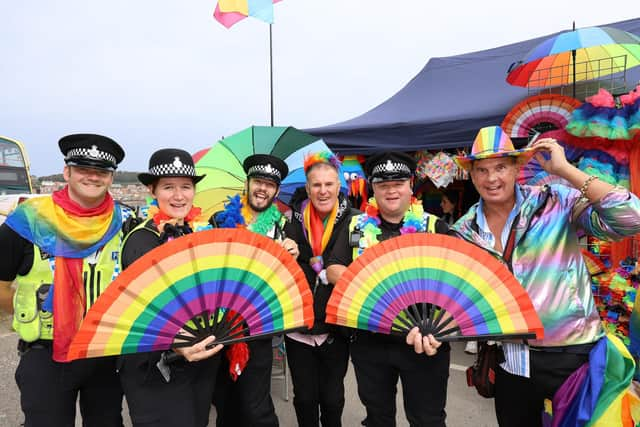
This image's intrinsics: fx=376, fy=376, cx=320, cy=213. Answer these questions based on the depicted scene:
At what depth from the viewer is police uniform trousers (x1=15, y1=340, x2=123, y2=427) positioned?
168 cm

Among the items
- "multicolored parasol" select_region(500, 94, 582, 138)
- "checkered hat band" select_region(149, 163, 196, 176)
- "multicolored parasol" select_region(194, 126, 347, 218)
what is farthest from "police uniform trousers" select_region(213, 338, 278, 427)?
"multicolored parasol" select_region(500, 94, 582, 138)

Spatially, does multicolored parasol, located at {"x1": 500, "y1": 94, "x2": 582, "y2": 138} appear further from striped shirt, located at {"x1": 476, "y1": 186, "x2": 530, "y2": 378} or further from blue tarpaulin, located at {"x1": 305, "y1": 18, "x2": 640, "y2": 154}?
striped shirt, located at {"x1": 476, "y1": 186, "x2": 530, "y2": 378}

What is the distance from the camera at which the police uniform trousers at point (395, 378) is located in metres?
1.76

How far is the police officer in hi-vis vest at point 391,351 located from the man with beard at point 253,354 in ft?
1.36

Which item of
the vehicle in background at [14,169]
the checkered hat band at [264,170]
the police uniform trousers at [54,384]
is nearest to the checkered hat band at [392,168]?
the checkered hat band at [264,170]

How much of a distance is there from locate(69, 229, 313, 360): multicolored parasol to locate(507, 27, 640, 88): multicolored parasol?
11.7 ft

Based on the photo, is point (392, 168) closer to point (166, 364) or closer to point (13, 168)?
point (166, 364)

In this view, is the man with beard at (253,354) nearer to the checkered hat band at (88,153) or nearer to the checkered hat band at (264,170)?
the checkered hat band at (264,170)

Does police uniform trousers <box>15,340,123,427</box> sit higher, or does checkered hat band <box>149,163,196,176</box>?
checkered hat band <box>149,163,196,176</box>

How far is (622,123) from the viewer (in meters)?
2.97

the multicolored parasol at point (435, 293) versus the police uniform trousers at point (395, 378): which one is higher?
the multicolored parasol at point (435, 293)

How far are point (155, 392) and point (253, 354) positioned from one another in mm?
553

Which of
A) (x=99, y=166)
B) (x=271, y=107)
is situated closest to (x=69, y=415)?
(x=99, y=166)

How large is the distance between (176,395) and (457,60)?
23.0ft
